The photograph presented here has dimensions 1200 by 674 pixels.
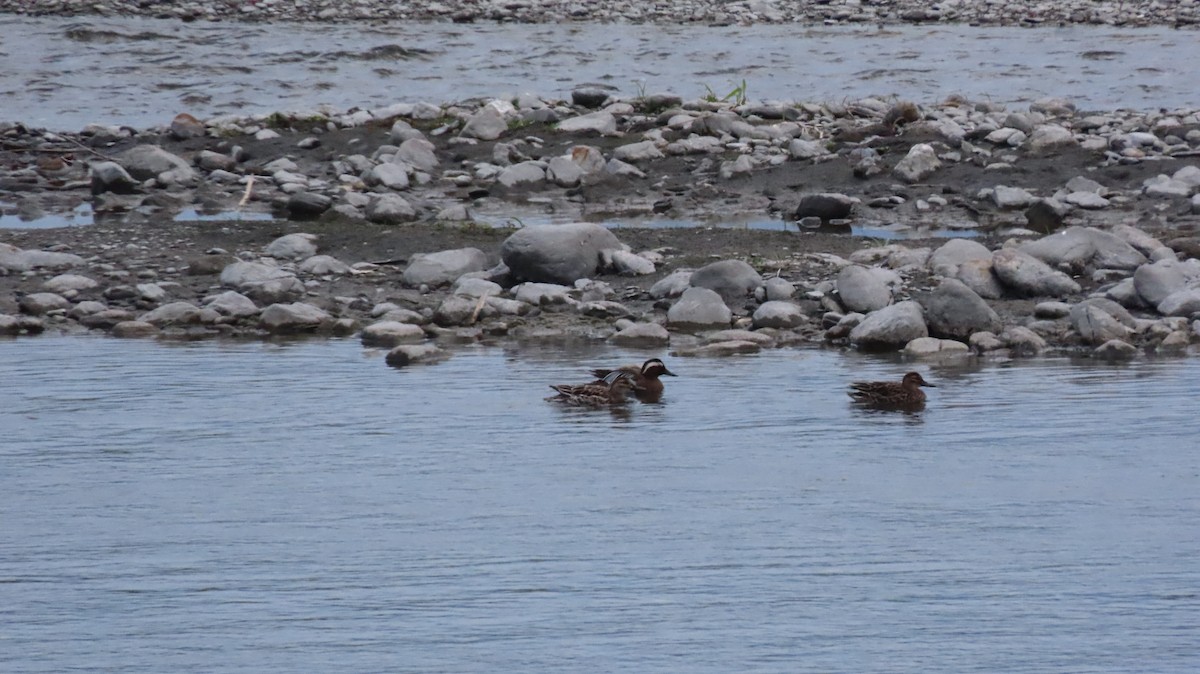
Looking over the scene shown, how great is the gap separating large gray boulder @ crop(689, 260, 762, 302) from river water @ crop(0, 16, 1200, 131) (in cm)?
956

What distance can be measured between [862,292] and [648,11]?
2489 cm

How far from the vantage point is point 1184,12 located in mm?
32594

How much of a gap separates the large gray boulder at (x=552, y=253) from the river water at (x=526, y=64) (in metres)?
9.14

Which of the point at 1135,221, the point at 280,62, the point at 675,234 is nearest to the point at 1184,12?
the point at 280,62

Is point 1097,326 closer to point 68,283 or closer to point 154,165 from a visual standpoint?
point 68,283

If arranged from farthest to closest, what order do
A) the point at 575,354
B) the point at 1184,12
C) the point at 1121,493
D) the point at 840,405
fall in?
the point at 1184,12 < the point at 575,354 < the point at 840,405 < the point at 1121,493

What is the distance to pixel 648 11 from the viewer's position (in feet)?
114

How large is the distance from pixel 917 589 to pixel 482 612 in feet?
4.99

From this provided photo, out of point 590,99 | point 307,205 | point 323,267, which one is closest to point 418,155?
point 307,205

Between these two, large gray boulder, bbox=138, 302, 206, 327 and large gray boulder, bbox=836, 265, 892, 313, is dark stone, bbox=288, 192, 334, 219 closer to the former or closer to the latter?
large gray boulder, bbox=138, 302, 206, 327

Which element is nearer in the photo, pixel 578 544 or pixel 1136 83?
pixel 578 544

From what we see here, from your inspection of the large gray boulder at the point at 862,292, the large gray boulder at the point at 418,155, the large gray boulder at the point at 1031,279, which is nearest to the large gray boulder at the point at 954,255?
the large gray boulder at the point at 1031,279

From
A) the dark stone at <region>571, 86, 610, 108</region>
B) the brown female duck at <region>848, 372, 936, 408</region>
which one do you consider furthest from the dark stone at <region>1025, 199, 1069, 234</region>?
the dark stone at <region>571, 86, 610, 108</region>

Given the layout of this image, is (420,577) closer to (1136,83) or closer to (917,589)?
(917,589)
